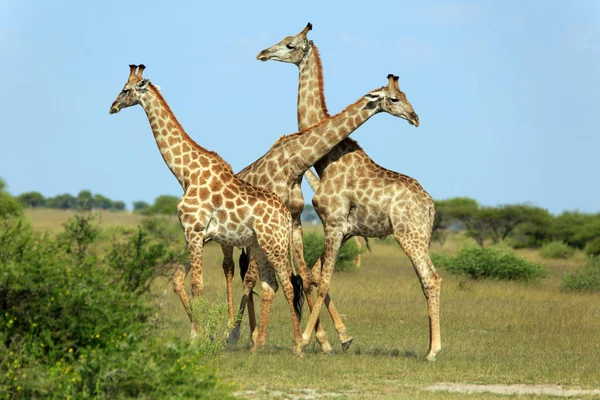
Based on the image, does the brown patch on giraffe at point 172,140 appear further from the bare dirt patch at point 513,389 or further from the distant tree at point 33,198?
the distant tree at point 33,198

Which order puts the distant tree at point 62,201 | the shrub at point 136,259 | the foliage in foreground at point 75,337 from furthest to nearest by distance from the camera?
the distant tree at point 62,201 → the shrub at point 136,259 → the foliage in foreground at point 75,337

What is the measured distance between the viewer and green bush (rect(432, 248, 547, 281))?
2400 cm

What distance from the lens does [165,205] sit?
63469mm

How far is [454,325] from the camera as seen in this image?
15555 millimetres

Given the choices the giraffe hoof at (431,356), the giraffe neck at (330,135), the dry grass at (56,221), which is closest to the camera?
the giraffe hoof at (431,356)

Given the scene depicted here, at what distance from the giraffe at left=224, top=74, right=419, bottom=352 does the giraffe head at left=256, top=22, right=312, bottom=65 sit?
1441 mm

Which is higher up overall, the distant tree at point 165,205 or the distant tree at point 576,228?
the distant tree at point 165,205

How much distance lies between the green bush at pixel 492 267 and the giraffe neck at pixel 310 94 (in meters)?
12.0

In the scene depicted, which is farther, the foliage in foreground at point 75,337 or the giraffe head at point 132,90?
the giraffe head at point 132,90

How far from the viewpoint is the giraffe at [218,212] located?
1086cm

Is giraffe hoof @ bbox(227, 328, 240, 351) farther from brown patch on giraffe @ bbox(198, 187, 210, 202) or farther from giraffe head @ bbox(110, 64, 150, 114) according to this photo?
giraffe head @ bbox(110, 64, 150, 114)

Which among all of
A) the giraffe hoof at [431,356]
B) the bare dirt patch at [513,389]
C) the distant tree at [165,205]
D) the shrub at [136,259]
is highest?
the distant tree at [165,205]

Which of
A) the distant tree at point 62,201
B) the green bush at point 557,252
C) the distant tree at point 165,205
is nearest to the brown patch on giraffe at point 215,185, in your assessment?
the green bush at point 557,252

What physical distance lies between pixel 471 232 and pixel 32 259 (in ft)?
142
